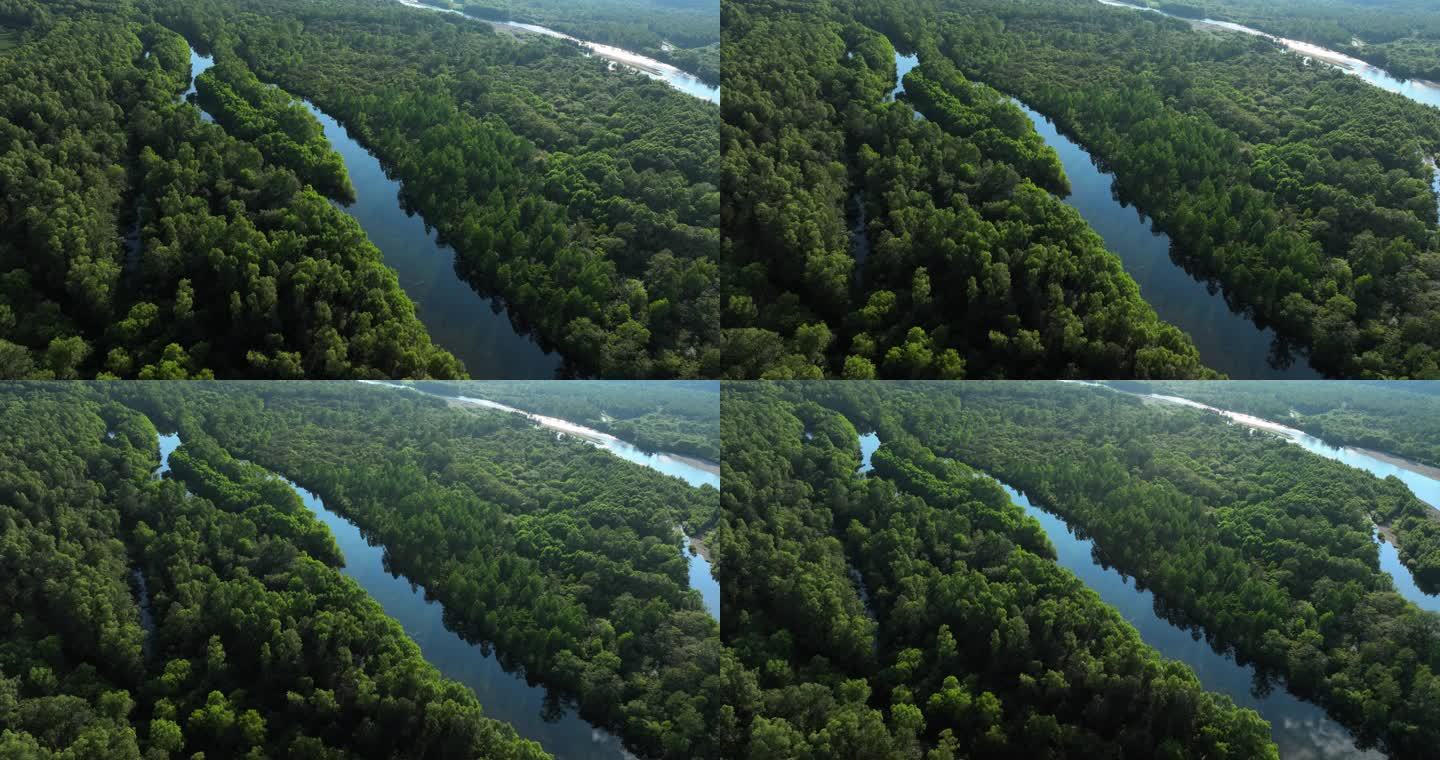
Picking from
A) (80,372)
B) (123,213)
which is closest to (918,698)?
(80,372)

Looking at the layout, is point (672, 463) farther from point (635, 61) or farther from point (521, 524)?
point (635, 61)

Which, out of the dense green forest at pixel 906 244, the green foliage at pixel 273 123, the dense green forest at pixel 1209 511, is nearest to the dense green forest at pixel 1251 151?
the dense green forest at pixel 906 244

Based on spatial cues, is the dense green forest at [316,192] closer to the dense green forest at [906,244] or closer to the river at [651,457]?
the dense green forest at [906,244]

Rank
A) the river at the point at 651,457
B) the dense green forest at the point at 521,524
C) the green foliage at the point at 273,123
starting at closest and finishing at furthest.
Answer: the dense green forest at the point at 521,524
the river at the point at 651,457
the green foliage at the point at 273,123

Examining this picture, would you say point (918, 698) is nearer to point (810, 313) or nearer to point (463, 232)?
point (810, 313)

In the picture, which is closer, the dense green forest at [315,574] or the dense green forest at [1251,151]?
the dense green forest at [315,574]

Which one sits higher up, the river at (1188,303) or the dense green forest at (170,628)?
the river at (1188,303)

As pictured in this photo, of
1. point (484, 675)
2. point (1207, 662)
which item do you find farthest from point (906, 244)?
point (484, 675)
